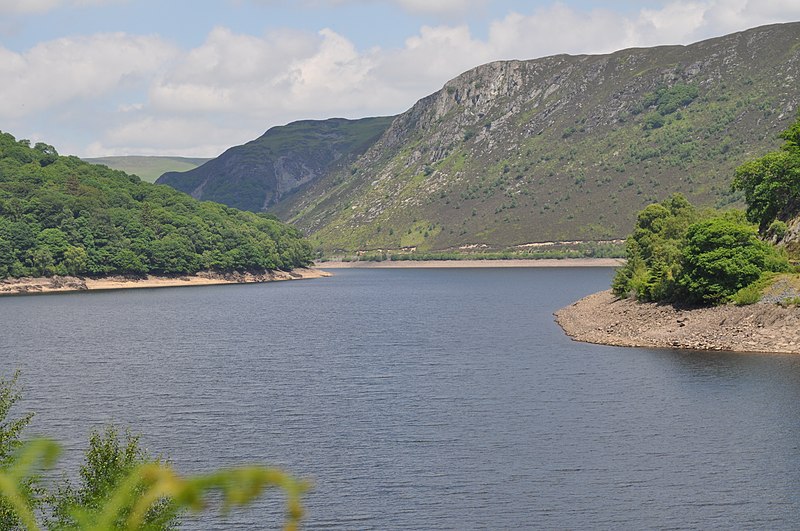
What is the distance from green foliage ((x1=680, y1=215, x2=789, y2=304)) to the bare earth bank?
2.12 metres

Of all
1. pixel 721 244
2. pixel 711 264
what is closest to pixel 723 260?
pixel 711 264

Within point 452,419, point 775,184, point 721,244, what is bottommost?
point 452,419

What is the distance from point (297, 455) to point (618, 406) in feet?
71.0

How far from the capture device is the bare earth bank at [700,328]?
77312mm

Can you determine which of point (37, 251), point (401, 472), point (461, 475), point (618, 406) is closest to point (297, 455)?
Answer: point (401, 472)

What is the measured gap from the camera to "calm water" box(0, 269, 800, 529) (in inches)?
1439

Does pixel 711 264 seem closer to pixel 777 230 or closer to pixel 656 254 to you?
pixel 777 230

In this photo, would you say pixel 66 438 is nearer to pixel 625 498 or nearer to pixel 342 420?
pixel 342 420

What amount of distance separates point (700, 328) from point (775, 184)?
30.4 meters

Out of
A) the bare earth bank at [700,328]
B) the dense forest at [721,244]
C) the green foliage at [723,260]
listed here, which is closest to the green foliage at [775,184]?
the dense forest at [721,244]

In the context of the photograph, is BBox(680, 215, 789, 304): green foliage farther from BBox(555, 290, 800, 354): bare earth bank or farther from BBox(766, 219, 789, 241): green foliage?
BBox(766, 219, 789, 241): green foliage

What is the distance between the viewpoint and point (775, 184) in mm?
104562

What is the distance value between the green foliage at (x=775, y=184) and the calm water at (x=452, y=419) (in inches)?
1219

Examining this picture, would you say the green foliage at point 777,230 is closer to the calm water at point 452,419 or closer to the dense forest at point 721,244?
the dense forest at point 721,244
